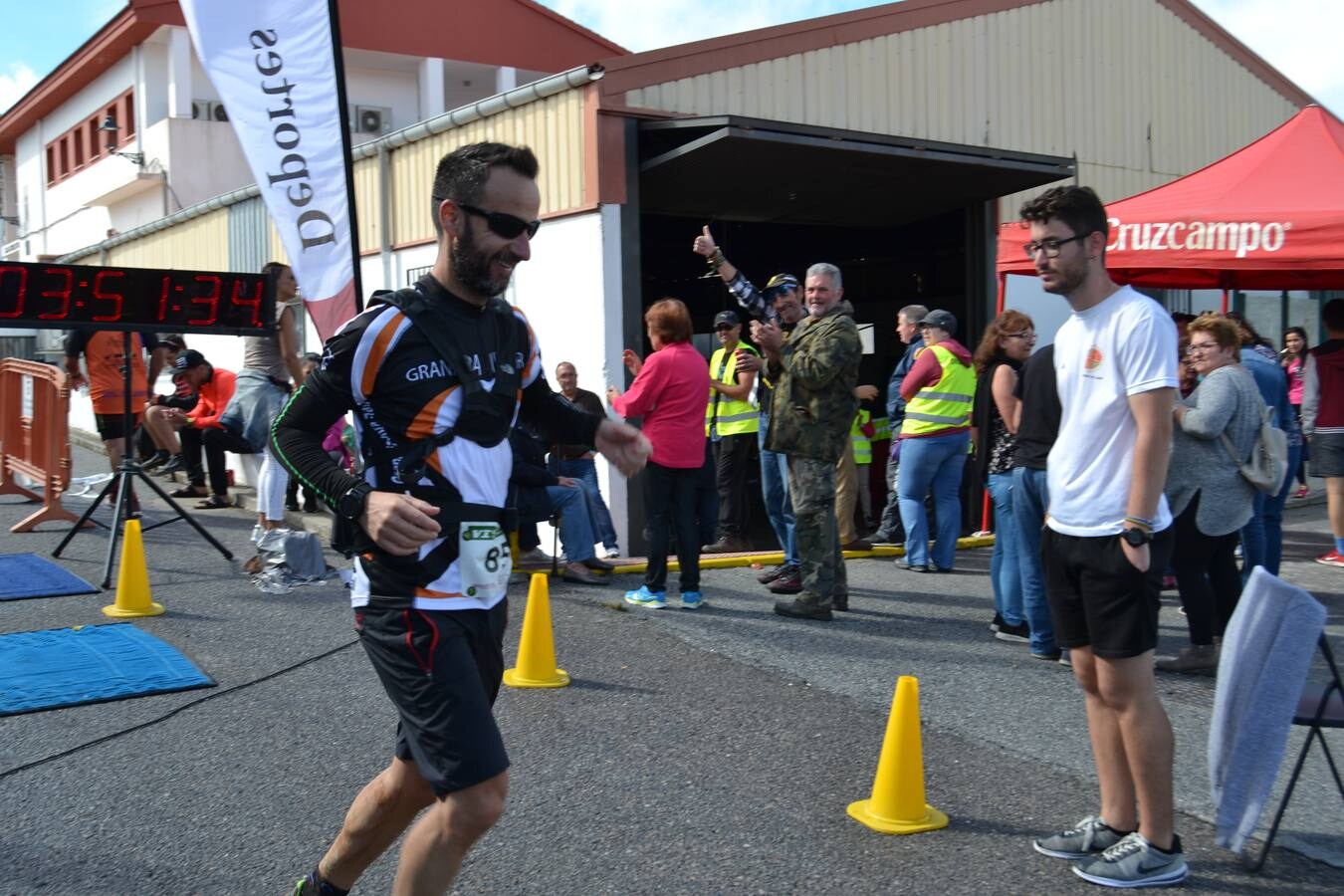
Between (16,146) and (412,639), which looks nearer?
(412,639)

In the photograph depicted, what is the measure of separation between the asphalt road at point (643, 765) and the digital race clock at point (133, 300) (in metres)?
1.92

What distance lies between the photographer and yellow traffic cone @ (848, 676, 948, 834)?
13.4ft

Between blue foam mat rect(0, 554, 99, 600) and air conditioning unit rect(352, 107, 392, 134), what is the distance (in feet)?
67.2

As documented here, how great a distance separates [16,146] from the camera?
121 ft

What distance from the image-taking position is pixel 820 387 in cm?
700

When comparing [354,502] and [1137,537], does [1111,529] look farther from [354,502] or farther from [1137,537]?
[354,502]

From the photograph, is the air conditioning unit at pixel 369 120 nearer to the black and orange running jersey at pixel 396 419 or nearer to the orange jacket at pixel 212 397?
the orange jacket at pixel 212 397

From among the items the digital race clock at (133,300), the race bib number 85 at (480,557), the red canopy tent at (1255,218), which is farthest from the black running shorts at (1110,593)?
the digital race clock at (133,300)

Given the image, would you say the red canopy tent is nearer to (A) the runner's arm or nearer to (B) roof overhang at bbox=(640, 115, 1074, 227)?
(B) roof overhang at bbox=(640, 115, 1074, 227)

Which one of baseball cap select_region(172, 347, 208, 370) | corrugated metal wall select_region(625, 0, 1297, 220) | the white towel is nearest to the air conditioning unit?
baseball cap select_region(172, 347, 208, 370)

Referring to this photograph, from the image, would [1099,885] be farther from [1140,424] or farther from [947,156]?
[947,156]

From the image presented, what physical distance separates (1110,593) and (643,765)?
1996mm

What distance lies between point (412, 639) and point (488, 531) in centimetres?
30

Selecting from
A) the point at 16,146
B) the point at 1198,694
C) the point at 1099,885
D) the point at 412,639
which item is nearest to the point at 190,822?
the point at 412,639
